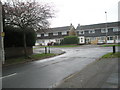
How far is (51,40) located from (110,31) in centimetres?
2397

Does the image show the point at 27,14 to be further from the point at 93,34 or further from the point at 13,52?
the point at 93,34

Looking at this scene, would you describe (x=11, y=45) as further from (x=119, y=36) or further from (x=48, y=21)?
(x=119, y=36)

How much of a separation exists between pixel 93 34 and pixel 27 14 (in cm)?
4020

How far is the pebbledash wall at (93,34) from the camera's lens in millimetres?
47469

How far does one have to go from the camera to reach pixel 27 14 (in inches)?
601

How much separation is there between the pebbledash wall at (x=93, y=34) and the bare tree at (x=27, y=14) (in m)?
31.4

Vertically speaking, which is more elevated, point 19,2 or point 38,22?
point 19,2

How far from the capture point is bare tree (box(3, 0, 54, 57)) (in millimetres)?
14352

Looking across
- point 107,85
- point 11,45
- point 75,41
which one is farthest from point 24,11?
point 75,41

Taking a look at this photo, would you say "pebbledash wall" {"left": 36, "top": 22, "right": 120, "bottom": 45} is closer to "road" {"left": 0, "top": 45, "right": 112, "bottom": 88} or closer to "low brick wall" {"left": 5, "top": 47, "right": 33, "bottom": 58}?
"low brick wall" {"left": 5, "top": 47, "right": 33, "bottom": 58}

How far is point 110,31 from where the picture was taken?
160 ft

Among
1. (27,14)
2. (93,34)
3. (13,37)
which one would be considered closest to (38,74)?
(27,14)

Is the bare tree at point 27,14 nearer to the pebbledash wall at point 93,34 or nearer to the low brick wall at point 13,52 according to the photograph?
the low brick wall at point 13,52

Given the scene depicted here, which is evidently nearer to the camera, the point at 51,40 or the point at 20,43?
the point at 20,43
